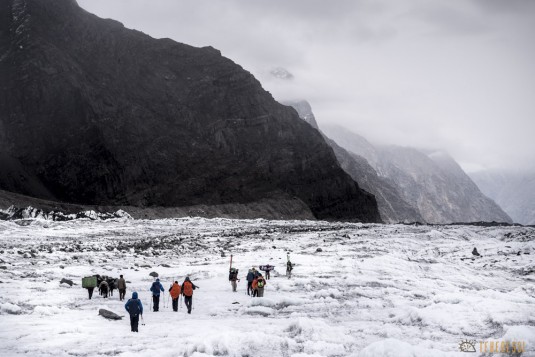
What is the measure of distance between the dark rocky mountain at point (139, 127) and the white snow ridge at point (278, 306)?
3049 inches

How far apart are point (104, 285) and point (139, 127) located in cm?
10849

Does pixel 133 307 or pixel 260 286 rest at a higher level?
pixel 133 307

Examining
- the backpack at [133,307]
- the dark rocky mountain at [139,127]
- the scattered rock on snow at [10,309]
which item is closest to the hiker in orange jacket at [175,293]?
the backpack at [133,307]

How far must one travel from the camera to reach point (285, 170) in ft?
Result: 434

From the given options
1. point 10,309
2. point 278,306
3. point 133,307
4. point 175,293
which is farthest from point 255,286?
point 10,309

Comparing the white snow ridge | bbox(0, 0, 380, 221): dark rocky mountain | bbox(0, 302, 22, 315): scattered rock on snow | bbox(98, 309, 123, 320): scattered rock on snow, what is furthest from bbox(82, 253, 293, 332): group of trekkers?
bbox(0, 0, 380, 221): dark rocky mountain

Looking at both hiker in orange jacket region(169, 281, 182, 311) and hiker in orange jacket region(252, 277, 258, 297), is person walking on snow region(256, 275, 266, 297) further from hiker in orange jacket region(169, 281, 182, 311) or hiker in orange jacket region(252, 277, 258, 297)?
hiker in orange jacket region(169, 281, 182, 311)

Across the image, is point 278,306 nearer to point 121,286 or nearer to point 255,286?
point 255,286

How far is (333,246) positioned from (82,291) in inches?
1090

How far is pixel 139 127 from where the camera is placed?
123188 millimetres

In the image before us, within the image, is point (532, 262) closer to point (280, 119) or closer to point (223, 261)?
point (223, 261)

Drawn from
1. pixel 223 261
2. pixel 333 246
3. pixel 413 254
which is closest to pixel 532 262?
pixel 413 254

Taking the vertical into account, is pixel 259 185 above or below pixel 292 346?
above

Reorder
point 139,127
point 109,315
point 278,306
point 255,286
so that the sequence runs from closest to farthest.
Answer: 1. point 109,315
2. point 278,306
3. point 255,286
4. point 139,127
